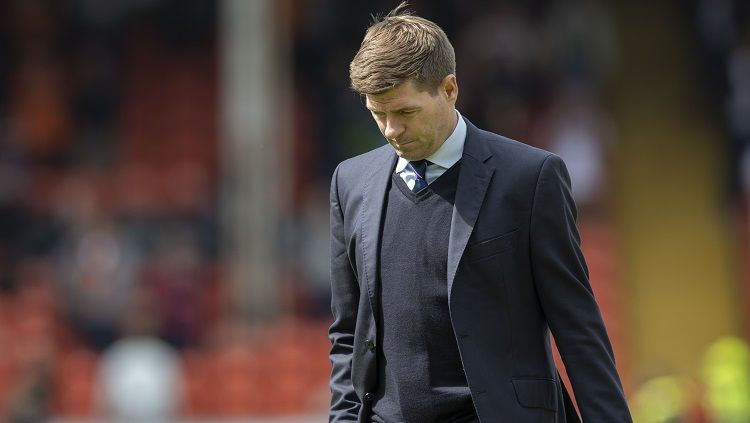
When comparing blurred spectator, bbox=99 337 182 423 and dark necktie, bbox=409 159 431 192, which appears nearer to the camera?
dark necktie, bbox=409 159 431 192

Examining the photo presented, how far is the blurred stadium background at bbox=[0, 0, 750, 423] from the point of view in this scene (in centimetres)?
1259

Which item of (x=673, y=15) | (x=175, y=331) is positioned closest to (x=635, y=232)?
(x=673, y=15)

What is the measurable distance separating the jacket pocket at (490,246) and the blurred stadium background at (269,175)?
8.16 metres

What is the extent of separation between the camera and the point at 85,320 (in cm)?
1339

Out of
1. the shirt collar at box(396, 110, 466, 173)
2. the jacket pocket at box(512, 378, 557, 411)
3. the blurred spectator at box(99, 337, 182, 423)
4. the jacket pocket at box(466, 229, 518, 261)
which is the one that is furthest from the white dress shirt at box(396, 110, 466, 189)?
the blurred spectator at box(99, 337, 182, 423)

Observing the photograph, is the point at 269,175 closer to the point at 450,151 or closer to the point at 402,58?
the point at 450,151

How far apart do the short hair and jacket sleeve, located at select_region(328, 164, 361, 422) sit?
443 millimetres

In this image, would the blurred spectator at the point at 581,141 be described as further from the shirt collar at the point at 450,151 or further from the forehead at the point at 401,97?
the forehead at the point at 401,97

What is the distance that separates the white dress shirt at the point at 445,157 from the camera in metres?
3.35

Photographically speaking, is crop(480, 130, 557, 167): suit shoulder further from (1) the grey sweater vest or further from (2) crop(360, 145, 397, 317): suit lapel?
(2) crop(360, 145, 397, 317): suit lapel

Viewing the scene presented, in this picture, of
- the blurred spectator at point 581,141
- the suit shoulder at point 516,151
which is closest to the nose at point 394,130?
the suit shoulder at point 516,151

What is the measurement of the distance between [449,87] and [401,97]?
0.14m

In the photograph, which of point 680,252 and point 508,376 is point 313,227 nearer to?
point 680,252

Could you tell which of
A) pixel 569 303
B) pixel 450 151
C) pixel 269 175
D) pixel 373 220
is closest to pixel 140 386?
pixel 269 175
